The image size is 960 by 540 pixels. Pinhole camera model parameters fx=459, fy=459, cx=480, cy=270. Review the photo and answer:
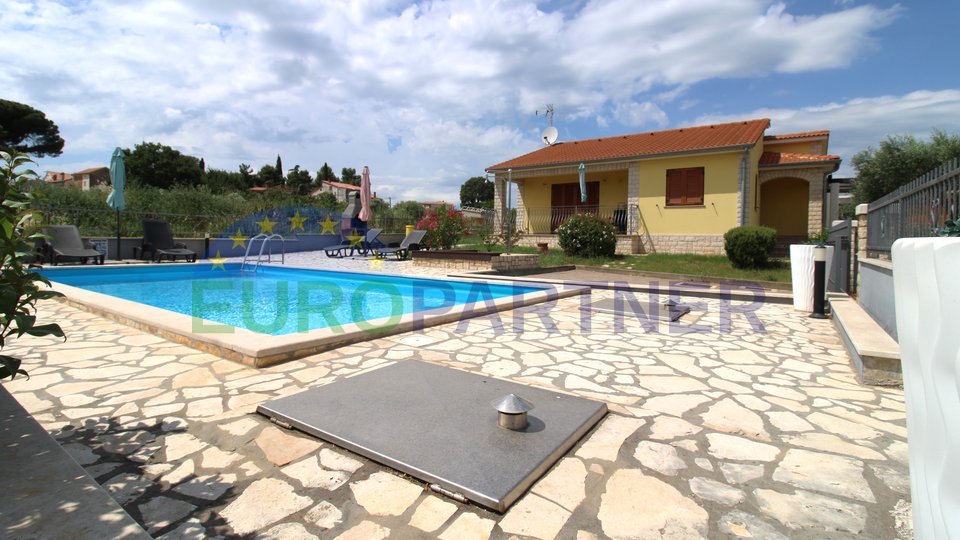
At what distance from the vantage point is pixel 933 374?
0.85 metres

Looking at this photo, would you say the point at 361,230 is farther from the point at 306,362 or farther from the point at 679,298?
the point at 306,362

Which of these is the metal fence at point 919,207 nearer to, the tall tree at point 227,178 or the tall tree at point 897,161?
the tall tree at point 897,161

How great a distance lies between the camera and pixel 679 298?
7957 mm

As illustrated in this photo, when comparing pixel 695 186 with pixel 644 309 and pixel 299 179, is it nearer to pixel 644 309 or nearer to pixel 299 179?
pixel 644 309

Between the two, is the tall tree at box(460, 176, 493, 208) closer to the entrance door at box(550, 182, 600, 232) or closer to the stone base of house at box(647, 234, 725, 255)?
the entrance door at box(550, 182, 600, 232)

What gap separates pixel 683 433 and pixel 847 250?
7007 mm

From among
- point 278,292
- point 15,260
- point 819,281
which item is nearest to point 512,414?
point 15,260

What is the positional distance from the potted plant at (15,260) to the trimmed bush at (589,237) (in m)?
13.1

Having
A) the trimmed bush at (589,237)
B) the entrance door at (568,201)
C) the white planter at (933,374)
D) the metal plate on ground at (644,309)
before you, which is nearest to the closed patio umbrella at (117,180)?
the trimmed bush at (589,237)

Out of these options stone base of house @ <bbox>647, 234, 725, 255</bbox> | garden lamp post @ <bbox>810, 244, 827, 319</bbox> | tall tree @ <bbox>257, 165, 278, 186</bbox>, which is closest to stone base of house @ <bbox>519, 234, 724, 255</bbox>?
stone base of house @ <bbox>647, 234, 725, 255</bbox>

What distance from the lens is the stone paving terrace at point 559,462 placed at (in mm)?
1774

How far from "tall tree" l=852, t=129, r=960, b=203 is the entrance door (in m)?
18.4

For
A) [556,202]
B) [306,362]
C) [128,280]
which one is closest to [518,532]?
[306,362]

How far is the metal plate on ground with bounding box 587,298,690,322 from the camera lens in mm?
6020
